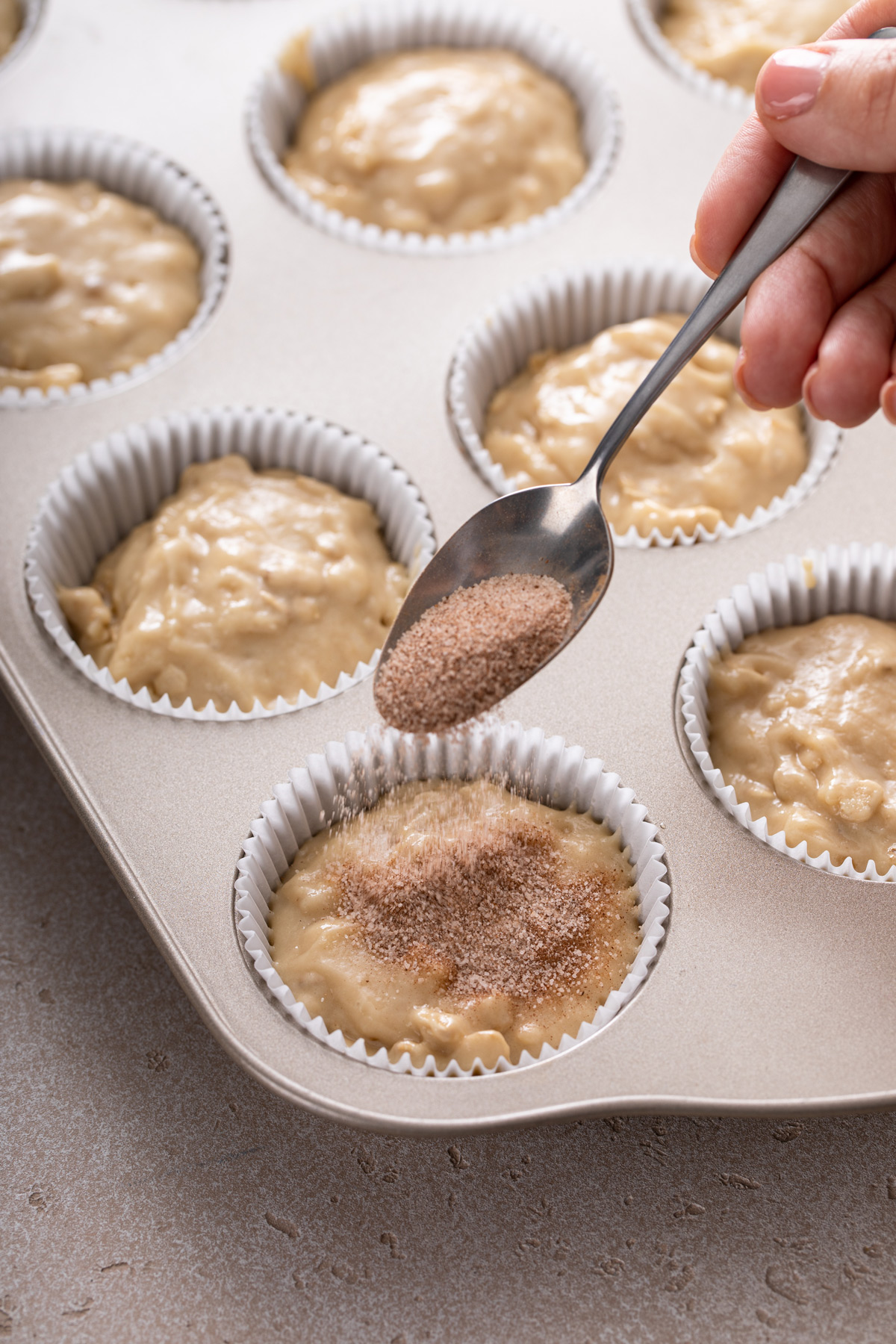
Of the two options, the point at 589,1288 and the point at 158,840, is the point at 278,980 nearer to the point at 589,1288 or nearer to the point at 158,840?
the point at 158,840

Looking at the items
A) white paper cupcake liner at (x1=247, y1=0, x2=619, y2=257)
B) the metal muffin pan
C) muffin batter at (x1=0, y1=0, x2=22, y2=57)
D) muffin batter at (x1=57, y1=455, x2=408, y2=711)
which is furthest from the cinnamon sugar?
muffin batter at (x1=0, y1=0, x2=22, y2=57)

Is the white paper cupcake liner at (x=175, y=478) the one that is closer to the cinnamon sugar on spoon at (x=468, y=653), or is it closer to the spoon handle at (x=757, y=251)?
the cinnamon sugar on spoon at (x=468, y=653)

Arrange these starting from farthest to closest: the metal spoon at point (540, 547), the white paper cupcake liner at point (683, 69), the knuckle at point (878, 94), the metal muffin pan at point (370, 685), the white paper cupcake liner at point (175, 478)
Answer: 1. the white paper cupcake liner at point (683, 69)
2. the white paper cupcake liner at point (175, 478)
3. the metal spoon at point (540, 547)
4. the metal muffin pan at point (370, 685)
5. the knuckle at point (878, 94)

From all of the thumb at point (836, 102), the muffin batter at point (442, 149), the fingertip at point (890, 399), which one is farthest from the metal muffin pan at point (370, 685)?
the thumb at point (836, 102)

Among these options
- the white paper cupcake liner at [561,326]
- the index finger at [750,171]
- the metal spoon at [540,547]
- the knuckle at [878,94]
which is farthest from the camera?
the white paper cupcake liner at [561,326]

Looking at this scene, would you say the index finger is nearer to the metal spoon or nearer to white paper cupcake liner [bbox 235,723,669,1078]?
the metal spoon

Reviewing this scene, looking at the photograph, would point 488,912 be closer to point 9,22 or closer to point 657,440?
point 657,440

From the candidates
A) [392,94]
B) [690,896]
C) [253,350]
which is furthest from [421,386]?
[690,896]
